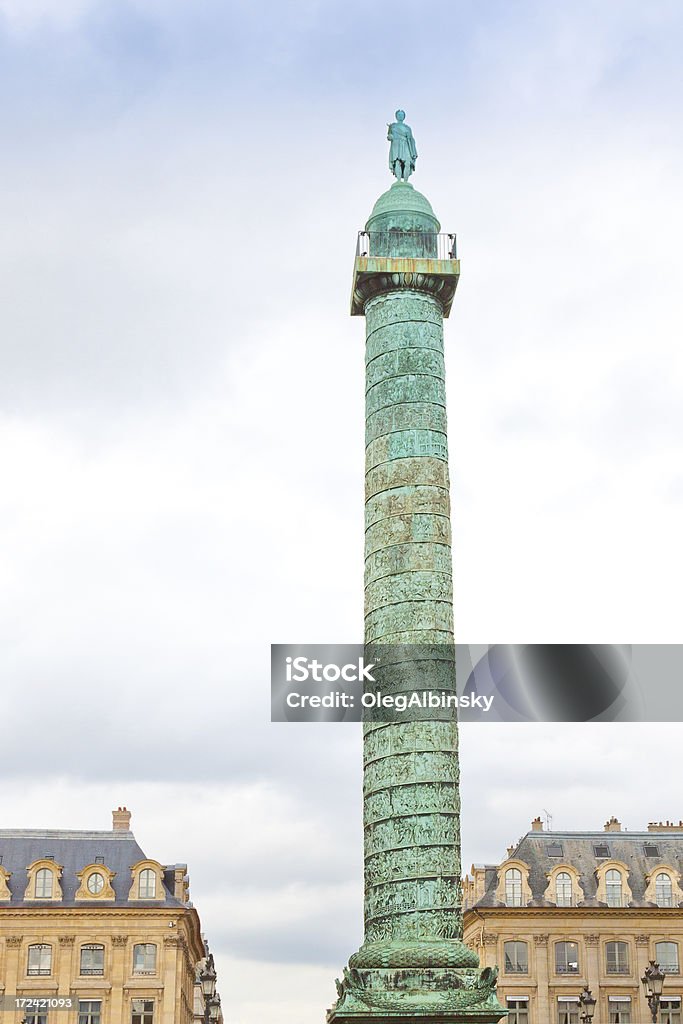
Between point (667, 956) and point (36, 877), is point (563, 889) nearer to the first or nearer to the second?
Result: point (667, 956)

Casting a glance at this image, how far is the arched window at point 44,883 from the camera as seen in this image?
46938 mm

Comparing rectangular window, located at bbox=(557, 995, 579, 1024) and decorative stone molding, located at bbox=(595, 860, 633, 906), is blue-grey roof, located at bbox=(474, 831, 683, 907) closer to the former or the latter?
decorative stone molding, located at bbox=(595, 860, 633, 906)

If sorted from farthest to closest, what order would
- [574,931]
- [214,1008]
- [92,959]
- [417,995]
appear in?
[574,931] → [92,959] → [214,1008] → [417,995]

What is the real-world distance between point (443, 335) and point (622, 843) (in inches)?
1164

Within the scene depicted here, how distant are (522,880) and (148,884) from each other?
39.5 ft

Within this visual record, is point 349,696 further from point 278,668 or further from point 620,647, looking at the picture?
point 620,647

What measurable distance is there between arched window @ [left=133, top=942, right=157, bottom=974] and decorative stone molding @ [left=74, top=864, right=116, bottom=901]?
1771mm

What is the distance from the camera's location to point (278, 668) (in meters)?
25.1

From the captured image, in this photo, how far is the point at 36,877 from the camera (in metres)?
47.1

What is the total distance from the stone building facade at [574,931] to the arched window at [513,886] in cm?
3

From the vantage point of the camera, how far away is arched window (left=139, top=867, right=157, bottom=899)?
47.3 m

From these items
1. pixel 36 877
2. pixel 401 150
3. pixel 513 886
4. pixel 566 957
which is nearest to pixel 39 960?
pixel 36 877

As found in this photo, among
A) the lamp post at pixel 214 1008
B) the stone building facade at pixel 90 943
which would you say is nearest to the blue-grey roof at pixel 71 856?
the stone building facade at pixel 90 943

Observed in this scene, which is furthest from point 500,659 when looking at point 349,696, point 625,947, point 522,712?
point 625,947
